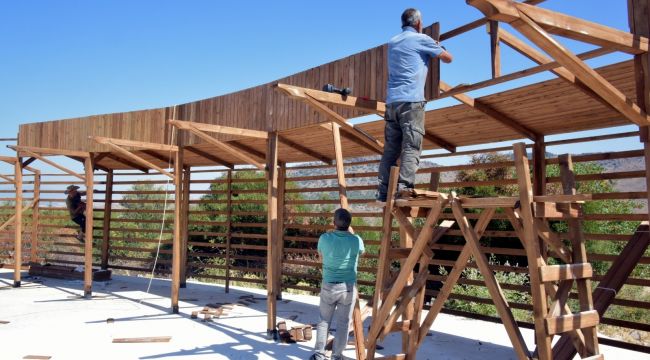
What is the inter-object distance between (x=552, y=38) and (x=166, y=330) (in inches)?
227

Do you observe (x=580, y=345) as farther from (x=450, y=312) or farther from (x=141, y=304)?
A: (x=141, y=304)

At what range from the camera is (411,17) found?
4.48 metres

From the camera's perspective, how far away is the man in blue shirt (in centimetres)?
429

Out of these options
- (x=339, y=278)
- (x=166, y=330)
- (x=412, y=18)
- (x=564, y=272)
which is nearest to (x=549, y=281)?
(x=564, y=272)

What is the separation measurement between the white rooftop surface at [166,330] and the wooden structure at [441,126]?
60 cm

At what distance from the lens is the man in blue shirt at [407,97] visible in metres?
4.29

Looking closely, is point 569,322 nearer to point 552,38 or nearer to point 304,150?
point 552,38

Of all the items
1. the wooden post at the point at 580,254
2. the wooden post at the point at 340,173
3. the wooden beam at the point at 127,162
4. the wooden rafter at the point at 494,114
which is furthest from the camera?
the wooden beam at the point at 127,162

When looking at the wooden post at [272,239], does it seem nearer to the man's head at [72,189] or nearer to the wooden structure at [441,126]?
the wooden structure at [441,126]

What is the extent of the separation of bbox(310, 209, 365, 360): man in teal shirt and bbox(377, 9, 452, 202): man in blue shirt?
2.13ft

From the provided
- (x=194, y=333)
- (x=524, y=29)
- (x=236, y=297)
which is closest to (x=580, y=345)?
(x=524, y=29)

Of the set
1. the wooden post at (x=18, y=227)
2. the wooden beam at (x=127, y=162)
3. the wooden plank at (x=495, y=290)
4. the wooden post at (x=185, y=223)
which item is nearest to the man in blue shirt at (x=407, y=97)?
the wooden plank at (x=495, y=290)

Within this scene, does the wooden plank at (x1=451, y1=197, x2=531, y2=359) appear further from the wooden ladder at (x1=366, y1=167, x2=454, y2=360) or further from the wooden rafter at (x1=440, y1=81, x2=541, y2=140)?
the wooden rafter at (x1=440, y1=81, x2=541, y2=140)

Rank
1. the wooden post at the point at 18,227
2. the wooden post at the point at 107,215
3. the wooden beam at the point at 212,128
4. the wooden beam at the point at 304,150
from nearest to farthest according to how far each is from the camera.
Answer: the wooden beam at the point at 212,128
the wooden beam at the point at 304,150
the wooden post at the point at 18,227
the wooden post at the point at 107,215
